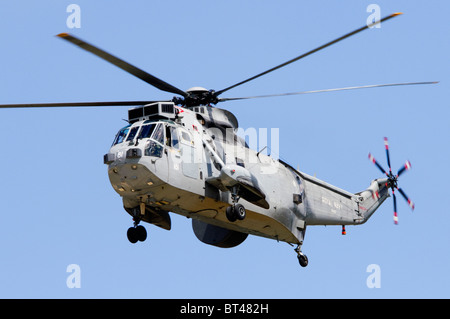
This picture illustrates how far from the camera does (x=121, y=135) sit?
2627 centimetres

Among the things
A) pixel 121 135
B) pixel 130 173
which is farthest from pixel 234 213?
pixel 121 135

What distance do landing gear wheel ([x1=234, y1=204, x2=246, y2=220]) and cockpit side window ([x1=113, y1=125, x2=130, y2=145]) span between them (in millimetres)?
4108

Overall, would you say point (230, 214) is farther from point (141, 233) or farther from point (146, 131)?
point (146, 131)

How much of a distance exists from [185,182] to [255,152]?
4.46 meters

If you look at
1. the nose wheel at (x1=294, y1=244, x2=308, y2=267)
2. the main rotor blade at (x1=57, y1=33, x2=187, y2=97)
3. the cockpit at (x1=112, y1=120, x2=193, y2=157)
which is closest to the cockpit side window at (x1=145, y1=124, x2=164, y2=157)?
the cockpit at (x1=112, y1=120, x2=193, y2=157)

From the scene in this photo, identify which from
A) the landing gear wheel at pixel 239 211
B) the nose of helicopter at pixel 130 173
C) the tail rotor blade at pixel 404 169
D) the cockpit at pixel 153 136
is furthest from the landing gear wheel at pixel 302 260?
the nose of helicopter at pixel 130 173

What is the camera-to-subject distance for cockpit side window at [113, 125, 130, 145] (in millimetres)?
26109

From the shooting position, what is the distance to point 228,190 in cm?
2720

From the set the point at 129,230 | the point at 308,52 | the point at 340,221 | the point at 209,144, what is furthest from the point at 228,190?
the point at 340,221

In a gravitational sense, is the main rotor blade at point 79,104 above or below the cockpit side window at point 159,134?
above

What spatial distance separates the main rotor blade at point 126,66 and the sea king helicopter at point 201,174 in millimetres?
30

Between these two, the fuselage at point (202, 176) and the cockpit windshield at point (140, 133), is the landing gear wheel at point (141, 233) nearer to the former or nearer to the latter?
the fuselage at point (202, 176)

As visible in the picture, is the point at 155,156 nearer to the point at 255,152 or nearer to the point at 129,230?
the point at 129,230

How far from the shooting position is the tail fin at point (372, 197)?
34594 millimetres
